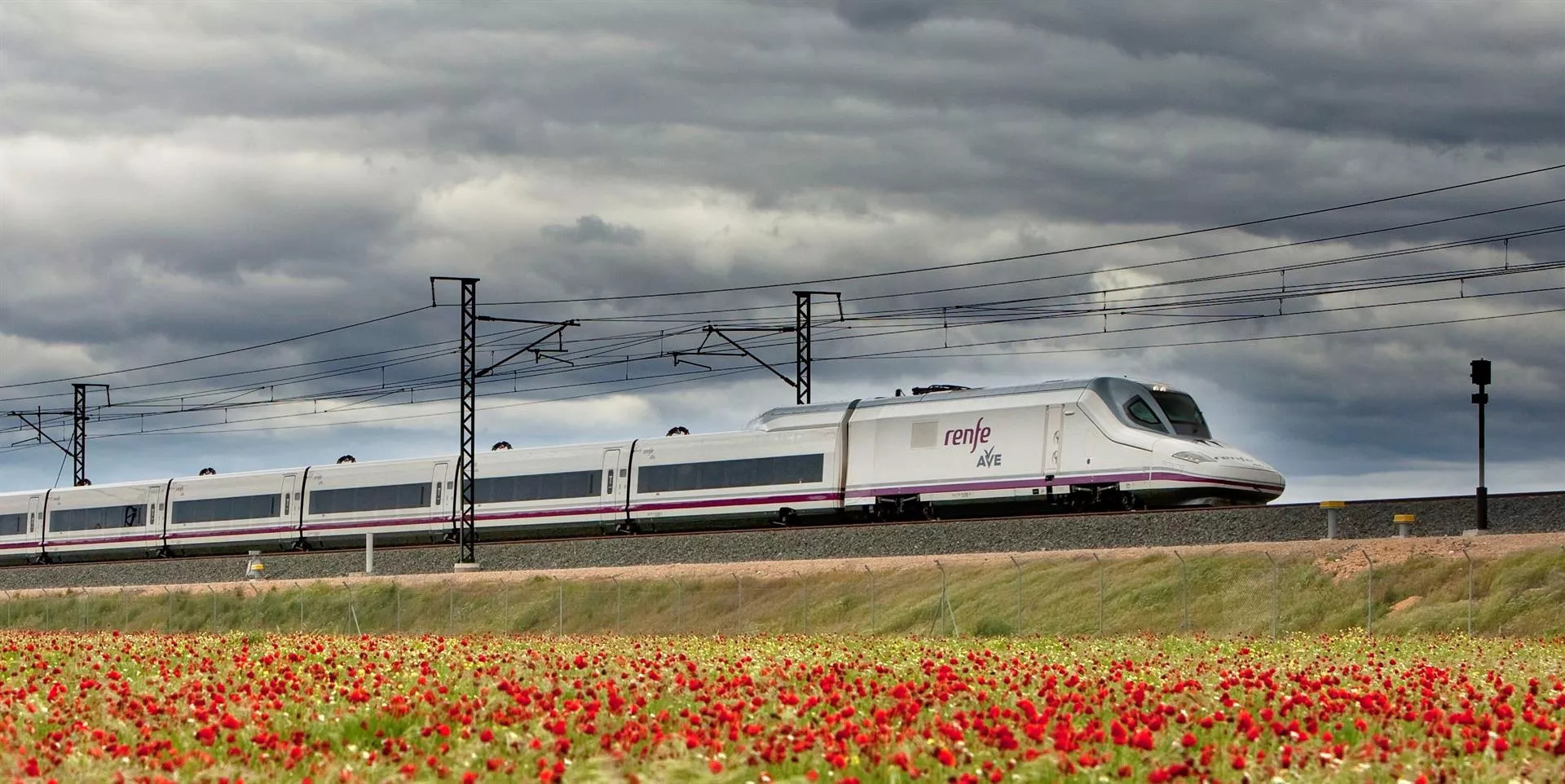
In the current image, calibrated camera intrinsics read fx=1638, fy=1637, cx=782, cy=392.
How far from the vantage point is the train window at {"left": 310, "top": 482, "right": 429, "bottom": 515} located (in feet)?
199

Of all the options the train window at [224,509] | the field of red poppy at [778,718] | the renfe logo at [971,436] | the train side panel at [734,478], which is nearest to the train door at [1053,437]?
the renfe logo at [971,436]

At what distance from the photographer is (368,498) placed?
62.4 meters

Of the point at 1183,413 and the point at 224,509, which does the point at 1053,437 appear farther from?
the point at 224,509

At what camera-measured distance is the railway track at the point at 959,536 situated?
1388 inches

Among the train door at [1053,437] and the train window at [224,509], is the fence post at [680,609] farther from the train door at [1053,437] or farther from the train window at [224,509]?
the train window at [224,509]

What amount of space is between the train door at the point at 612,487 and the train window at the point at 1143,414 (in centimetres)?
1871

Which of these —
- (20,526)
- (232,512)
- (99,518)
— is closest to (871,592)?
(232,512)

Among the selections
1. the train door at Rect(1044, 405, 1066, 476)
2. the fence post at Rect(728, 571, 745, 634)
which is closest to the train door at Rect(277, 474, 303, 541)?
the fence post at Rect(728, 571, 745, 634)

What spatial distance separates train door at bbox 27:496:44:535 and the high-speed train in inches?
290

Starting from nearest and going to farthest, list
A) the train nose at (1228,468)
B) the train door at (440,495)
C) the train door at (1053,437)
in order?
the train nose at (1228,468) → the train door at (1053,437) → the train door at (440,495)

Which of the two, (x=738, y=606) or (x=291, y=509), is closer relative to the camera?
(x=738, y=606)

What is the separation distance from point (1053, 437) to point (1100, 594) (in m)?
9.83

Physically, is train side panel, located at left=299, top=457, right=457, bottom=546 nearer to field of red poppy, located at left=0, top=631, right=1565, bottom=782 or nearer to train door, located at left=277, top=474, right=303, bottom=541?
train door, located at left=277, top=474, right=303, bottom=541

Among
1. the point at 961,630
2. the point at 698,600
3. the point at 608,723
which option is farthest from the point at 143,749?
the point at 698,600
